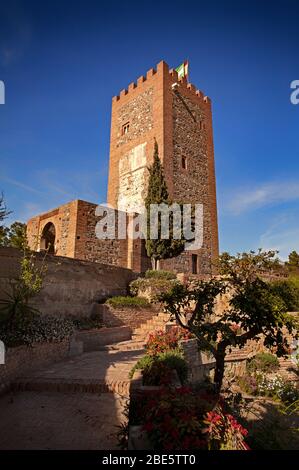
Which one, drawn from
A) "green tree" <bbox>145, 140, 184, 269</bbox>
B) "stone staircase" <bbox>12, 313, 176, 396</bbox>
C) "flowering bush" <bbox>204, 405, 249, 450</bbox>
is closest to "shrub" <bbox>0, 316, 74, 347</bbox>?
"stone staircase" <bbox>12, 313, 176, 396</bbox>

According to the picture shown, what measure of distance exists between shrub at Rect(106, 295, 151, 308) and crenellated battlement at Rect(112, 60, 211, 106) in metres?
18.7

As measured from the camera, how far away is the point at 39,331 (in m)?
8.89

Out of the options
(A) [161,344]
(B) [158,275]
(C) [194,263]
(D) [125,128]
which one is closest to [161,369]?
(A) [161,344]

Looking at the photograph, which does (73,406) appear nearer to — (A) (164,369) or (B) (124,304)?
(A) (164,369)

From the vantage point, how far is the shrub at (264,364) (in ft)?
38.7

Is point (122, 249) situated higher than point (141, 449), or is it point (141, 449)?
point (122, 249)

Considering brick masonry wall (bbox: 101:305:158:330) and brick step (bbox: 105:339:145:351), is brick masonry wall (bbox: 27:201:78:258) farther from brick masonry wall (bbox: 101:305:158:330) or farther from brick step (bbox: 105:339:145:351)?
brick step (bbox: 105:339:145:351)

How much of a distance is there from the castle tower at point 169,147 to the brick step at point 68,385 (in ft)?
46.1

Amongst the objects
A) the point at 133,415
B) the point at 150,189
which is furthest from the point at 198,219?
the point at 133,415

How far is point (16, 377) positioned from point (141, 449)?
15.8ft

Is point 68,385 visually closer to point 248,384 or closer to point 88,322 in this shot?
point 88,322

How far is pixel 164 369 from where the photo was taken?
6148 mm

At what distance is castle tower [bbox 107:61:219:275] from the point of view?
22.5m

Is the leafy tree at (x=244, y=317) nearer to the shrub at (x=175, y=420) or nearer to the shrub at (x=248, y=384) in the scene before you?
the shrub at (x=175, y=420)
